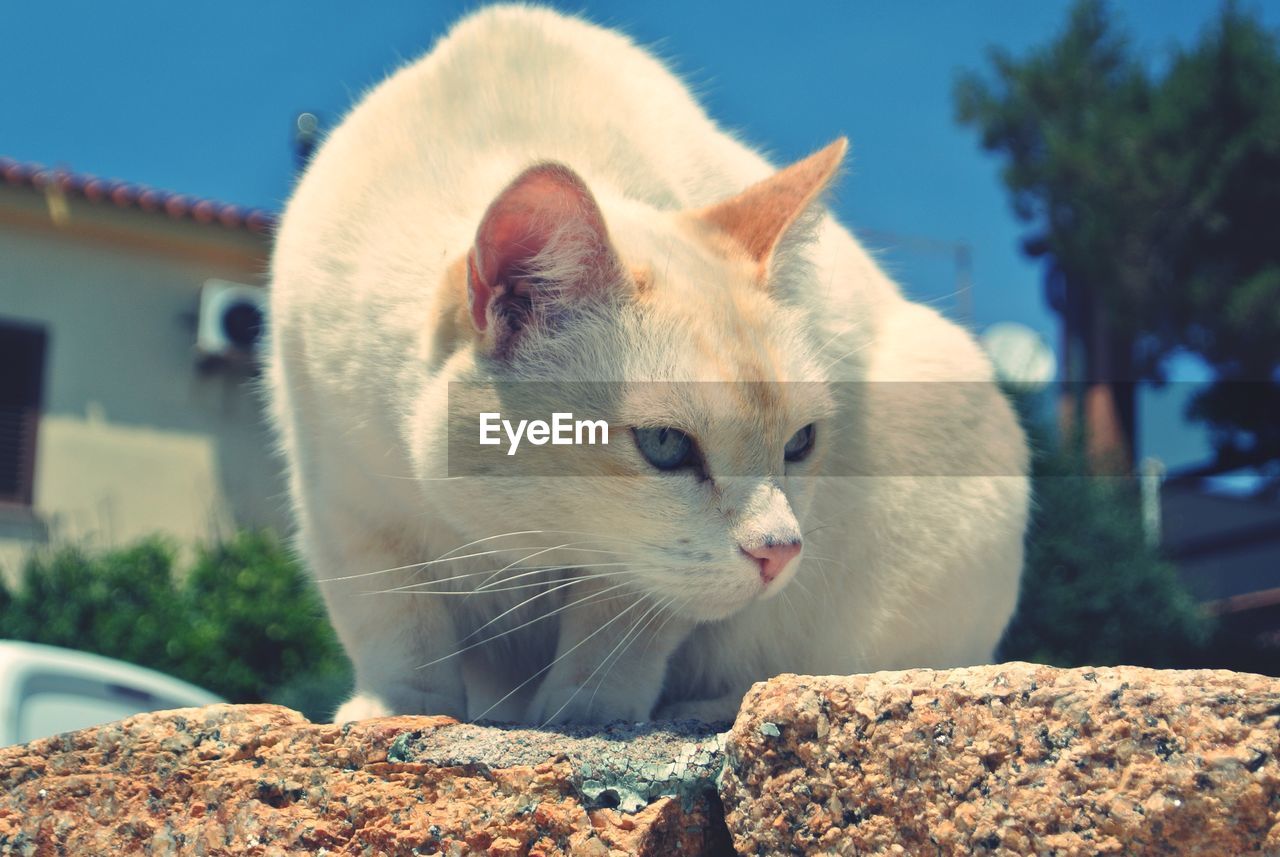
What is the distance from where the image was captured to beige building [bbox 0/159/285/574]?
1234cm

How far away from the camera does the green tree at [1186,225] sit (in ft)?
Answer: 42.2

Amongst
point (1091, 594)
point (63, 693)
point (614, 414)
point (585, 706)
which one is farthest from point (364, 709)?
point (1091, 594)

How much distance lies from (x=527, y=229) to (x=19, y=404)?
1175 cm

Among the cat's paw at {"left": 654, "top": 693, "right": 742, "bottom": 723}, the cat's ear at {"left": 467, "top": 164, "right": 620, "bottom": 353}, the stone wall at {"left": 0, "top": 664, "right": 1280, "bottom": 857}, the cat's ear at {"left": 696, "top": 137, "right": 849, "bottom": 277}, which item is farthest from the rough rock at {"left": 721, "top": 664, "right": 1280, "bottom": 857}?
the cat's ear at {"left": 696, "top": 137, "right": 849, "bottom": 277}

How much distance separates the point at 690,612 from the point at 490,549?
0.43 metres

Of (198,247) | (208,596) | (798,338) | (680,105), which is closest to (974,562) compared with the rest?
(798,338)

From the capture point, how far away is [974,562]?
2852mm

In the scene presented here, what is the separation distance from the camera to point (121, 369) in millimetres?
13062

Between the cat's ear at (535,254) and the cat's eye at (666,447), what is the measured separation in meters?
0.31

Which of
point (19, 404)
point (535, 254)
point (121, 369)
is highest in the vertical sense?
point (121, 369)

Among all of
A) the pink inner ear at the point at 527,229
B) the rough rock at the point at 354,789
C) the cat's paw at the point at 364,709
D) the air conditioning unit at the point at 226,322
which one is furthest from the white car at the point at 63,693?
the air conditioning unit at the point at 226,322

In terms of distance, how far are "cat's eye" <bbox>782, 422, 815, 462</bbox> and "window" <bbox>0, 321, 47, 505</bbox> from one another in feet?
37.6

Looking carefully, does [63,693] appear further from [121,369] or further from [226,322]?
[121,369]
